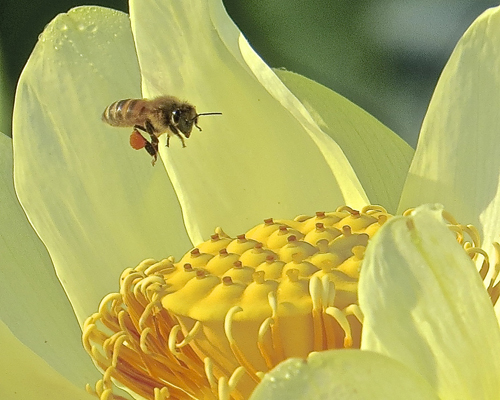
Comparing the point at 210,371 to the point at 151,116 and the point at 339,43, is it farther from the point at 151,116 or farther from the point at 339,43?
the point at 339,43

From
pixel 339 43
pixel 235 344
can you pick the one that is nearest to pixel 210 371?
pixel 235 344

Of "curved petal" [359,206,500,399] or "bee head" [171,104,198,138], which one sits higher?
"bee head" [171,104,198,138]

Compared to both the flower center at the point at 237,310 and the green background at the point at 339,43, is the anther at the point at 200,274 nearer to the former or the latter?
the flower center at the point at 237,310

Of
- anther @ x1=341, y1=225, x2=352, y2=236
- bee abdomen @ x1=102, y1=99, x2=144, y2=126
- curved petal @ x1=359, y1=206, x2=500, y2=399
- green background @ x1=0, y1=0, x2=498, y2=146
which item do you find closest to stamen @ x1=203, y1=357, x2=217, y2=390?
anther @ x1=341, y1=225, x2=352, y2=236

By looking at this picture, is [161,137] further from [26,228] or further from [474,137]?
[474,137]

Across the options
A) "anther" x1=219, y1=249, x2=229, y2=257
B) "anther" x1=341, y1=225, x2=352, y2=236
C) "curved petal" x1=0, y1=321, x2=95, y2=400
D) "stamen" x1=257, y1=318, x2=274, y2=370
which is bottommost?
"curved petal" x1=0, y1=321, x2=95, y2=400

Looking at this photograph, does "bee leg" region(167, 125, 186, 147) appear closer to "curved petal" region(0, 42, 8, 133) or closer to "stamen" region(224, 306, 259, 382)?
"stamen" region(224, 306, 259, 382)
